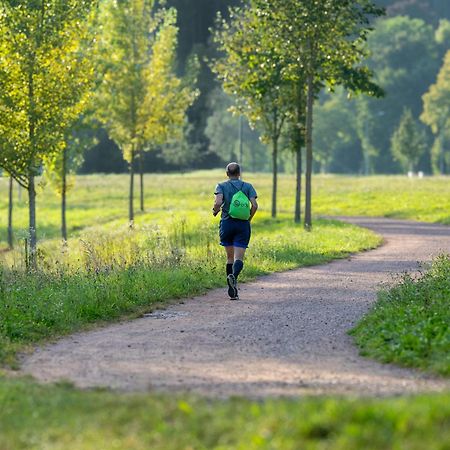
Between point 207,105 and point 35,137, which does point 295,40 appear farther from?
point 207,105

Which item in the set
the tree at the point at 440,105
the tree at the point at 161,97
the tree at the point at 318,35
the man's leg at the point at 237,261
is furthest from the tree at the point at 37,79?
the tree at the point at 440,105

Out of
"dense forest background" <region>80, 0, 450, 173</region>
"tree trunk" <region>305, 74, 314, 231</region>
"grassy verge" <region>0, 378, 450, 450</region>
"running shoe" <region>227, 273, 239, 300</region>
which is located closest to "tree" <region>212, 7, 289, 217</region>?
"tree trunk" <region>305, 74, 314, 231</region>

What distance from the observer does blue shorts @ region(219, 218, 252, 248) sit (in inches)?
575

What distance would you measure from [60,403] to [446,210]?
35507 millimetres

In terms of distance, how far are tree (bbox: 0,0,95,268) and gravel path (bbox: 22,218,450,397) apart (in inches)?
362

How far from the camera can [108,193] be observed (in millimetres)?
60125

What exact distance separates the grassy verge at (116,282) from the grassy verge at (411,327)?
341cm

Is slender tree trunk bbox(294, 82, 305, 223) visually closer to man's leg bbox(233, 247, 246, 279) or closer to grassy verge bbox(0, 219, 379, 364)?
grassy verge bbox(0, 219, 379, 364)

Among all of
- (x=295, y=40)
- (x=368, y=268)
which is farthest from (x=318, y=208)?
(x=368, y=268)

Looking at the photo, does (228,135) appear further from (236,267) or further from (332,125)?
(236,267)

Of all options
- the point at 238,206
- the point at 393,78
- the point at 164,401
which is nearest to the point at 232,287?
the point at 238,206

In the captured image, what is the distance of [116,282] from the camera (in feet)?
47.2

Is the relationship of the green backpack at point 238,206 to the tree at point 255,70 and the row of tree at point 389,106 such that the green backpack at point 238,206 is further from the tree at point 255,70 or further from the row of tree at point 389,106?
the row of tree at point 389,106

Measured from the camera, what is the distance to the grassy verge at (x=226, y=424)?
20.0 ft
